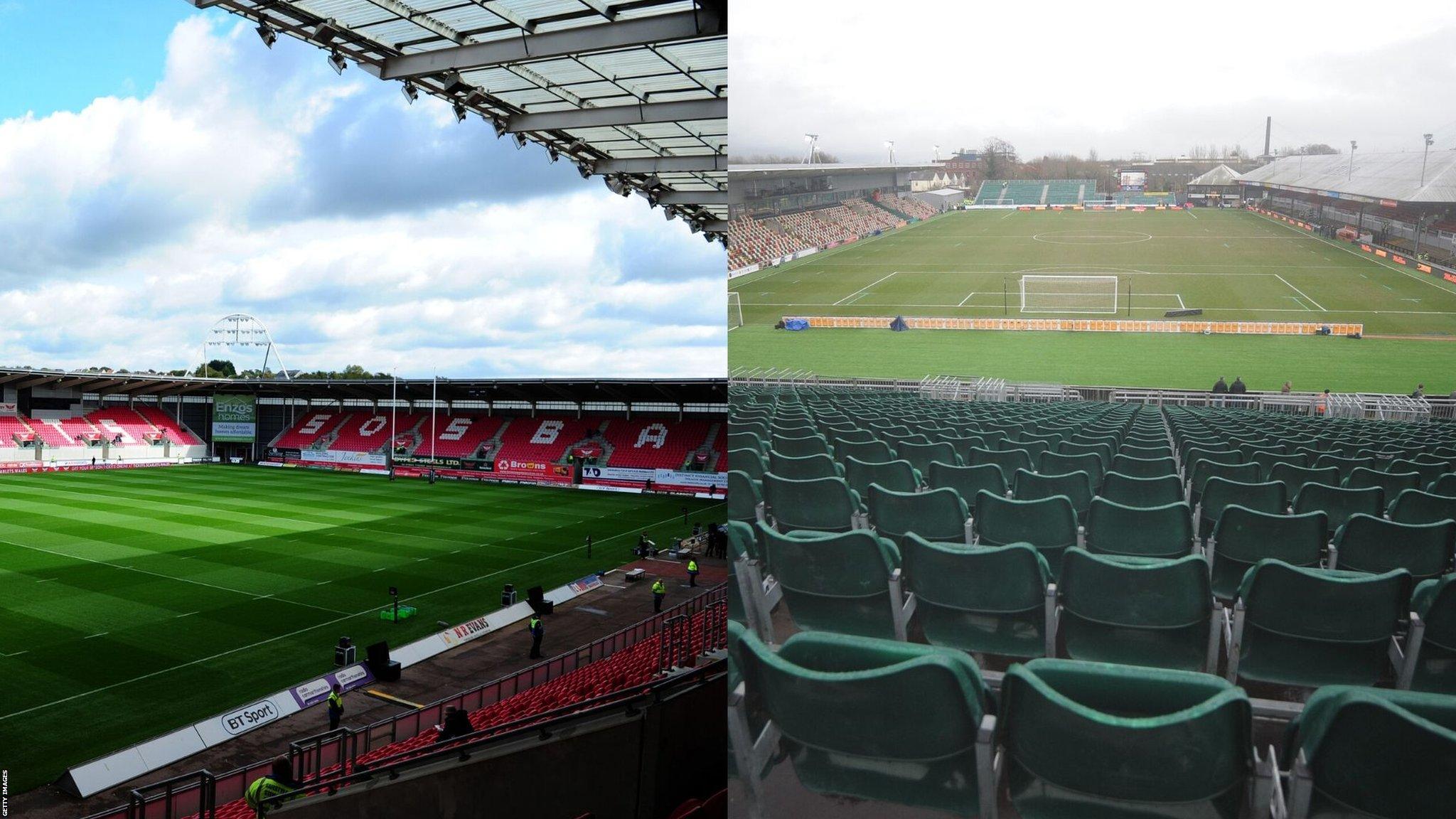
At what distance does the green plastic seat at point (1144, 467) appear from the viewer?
4309 millimetres

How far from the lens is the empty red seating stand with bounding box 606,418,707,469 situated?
3962 centimetres

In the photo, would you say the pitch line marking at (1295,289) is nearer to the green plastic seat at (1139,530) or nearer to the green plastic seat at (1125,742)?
the green plastic seat at (1139,530)

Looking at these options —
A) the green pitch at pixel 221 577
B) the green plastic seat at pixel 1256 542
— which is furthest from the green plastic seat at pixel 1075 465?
the green pitch at pixel 221 577

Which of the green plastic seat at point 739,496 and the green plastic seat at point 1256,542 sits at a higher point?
the green plastic seat at point 739,496

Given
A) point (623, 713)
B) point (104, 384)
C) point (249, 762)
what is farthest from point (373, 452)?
point (623, 713)

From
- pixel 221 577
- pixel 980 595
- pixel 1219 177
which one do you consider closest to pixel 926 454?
pixel 1219 177

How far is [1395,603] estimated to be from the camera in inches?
74.7

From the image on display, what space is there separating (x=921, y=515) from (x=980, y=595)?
96 cm

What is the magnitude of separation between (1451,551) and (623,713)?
3.30 meters

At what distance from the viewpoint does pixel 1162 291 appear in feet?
17.6

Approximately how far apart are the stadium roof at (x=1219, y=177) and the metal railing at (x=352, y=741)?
409cm

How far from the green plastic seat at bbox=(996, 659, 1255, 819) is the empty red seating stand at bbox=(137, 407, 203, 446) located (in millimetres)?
54972

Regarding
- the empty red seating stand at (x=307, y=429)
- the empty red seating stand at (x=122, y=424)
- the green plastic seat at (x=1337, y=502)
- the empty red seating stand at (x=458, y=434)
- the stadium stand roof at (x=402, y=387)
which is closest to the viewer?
the green plastic seat at (x=1337, y=502)

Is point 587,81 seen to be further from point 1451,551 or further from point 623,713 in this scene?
point 1451,551
